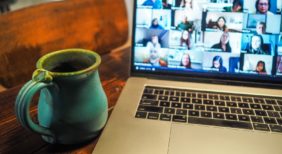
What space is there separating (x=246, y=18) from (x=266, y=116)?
215 mm

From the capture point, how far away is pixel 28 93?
1.47 feet

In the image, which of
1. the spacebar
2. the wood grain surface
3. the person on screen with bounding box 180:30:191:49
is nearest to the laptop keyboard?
the spacebar

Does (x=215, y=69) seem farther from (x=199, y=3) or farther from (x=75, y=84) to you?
(x=75, y=84)

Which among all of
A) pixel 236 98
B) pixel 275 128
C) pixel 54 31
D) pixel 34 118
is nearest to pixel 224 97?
pixel 236 98

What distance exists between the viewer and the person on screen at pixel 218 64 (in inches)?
27.6

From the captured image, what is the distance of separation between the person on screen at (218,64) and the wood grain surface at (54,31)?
1.55ft

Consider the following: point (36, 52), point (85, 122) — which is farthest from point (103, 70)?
point (85, 122)

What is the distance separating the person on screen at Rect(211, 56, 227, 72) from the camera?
2.30 ft

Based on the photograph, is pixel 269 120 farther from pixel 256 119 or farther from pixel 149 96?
pixel 149 96

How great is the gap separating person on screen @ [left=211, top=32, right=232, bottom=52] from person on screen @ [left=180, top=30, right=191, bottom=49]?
2.2 inches

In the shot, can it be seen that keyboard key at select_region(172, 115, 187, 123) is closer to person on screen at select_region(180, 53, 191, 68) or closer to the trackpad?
the trackpad

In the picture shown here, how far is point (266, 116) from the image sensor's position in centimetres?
60

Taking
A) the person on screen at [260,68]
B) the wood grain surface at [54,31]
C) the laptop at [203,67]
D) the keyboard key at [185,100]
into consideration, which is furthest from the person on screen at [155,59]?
the wood grain surface at [54,31]

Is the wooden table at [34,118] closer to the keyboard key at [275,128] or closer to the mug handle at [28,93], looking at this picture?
the mug handle at [28,93]
